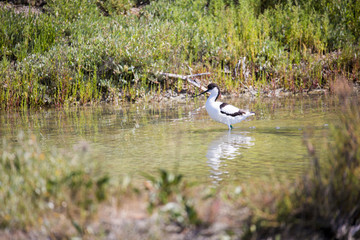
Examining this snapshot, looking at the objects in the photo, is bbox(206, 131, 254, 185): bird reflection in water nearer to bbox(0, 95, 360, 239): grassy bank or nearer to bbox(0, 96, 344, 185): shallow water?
bbox(0, 96, 344, 185): shallow water

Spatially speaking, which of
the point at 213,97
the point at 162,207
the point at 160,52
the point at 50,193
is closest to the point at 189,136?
the point at 213,97

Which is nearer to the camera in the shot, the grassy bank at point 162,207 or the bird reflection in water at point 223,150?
the grassy bank at point 162,207

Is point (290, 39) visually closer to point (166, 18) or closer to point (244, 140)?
point (166, 18)

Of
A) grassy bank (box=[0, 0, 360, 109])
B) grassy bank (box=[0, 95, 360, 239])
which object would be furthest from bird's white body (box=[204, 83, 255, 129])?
grassy bank (box=[0, 95, 360, 239])

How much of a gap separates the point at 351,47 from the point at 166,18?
791 cm

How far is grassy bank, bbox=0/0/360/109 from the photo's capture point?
53.1 ft

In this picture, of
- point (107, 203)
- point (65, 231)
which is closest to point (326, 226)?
point (107, 203)

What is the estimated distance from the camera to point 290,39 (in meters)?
19.2

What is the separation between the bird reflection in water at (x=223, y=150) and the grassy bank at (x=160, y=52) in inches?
291

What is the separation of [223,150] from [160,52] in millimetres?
10065

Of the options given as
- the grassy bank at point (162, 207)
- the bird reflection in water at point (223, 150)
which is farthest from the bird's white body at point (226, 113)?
the grassy bank at point (162, 207)

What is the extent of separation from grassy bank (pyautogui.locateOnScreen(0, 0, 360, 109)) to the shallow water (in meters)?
1.57

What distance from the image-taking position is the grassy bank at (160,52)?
16.2 m

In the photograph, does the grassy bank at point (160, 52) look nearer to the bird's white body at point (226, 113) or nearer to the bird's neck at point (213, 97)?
the bird's neck at point (213, 97)
